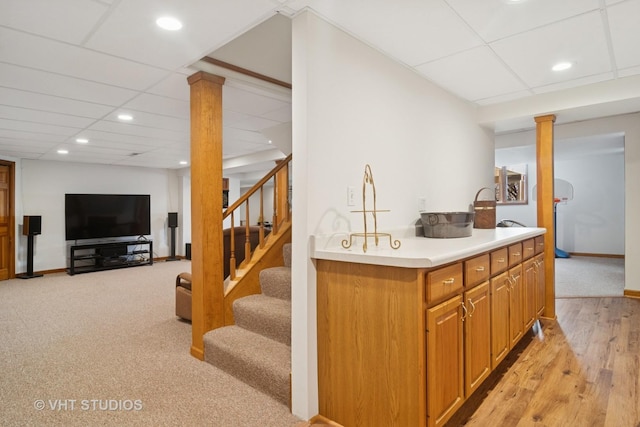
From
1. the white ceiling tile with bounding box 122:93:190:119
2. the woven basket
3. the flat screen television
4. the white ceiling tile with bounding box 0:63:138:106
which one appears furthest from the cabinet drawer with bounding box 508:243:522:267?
the flat screen television

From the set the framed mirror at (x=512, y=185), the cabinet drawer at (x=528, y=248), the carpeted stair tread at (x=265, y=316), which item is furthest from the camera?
the framed mirror at (x=512, y=185)

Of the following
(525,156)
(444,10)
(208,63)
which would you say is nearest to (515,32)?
(444,10)

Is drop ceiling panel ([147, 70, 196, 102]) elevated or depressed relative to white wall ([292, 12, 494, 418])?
elevated

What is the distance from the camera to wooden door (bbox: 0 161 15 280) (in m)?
6.57

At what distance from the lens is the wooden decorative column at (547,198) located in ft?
12.0

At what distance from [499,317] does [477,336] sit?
40 centimetres

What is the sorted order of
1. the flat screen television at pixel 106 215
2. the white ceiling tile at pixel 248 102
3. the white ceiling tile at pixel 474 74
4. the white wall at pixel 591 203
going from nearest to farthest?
the white ceiling tile at pixel 474 74, the white ceiling tile at pixel 248 102, the flat screen television at pixel 106 215, the white wall at pixel 591 203

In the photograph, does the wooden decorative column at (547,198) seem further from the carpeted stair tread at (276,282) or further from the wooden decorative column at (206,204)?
the wooden decorative column at (206,204)

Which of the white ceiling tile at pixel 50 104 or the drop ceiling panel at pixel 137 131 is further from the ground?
the drop ceiling panel at pixel 137 131

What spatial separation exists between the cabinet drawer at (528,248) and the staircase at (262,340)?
192cm

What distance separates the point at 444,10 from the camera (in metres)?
2.01

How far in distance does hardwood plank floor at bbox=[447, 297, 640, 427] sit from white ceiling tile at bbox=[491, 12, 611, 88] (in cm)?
228

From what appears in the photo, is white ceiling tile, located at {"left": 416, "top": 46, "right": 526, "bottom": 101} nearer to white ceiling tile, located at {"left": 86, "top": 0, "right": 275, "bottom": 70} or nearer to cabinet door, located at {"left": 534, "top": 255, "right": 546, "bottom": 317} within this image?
white ceiling tile, located at {"left": 86, "top": 0, "right": 275, "bottom": 70}

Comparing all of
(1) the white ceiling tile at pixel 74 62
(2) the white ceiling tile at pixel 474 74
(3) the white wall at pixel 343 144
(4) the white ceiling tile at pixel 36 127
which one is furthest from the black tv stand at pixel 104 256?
(2) the white ceiling tile at pixel 474 74
